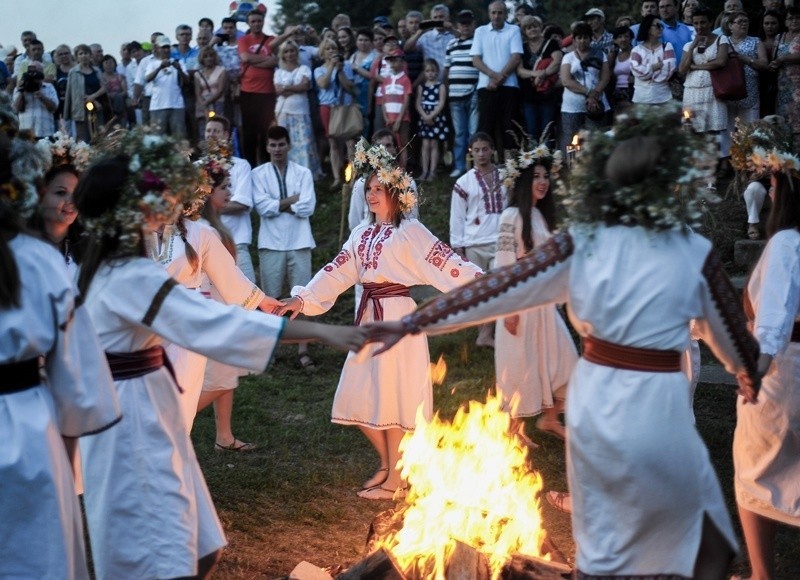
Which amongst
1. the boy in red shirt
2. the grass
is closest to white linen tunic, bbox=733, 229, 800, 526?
the grass

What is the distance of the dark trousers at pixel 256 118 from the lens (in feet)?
50.4

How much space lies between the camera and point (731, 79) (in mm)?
12609

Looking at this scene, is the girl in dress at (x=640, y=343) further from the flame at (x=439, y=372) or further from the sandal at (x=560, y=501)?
the flame at (x=439, y=372)

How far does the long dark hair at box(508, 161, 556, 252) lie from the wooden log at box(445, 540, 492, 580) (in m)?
3.23

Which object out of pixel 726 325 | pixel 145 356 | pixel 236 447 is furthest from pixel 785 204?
pixel 236 447

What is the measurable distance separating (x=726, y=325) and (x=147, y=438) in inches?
96.3

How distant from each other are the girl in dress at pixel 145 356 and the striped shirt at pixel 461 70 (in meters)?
10.1

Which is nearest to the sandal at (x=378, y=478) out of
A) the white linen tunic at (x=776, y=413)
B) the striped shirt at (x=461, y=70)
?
the white linen tunic at (x=776, y=413)

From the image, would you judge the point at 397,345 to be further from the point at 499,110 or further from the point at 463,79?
the point at 463,79

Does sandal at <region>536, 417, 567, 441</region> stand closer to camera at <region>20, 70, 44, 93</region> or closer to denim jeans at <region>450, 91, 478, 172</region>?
denim jeans at <region>450, 91, 478, 172</region>

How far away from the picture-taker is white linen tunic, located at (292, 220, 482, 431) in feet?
24.2

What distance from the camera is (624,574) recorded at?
416cm

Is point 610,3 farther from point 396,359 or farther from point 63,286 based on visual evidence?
point 63,286

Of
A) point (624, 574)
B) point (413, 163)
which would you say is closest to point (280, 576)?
point (624, 574)
